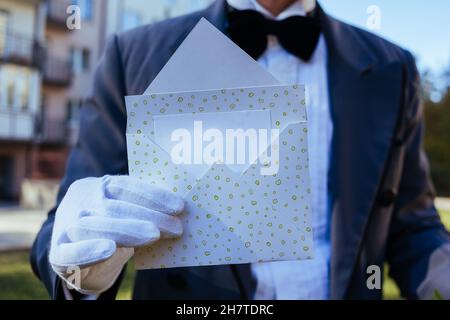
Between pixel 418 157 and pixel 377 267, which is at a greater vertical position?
pixel 418 157

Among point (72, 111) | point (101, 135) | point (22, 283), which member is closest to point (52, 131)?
point (72, 111)

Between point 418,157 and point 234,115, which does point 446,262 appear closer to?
point 418,157

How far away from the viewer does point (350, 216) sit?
1.01 metres

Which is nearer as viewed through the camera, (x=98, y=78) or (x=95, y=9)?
(x=98, y=78)

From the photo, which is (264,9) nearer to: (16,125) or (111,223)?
(111,223)

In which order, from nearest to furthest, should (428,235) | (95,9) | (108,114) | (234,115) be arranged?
(234,115), (108,114), (428,235), (95,9)

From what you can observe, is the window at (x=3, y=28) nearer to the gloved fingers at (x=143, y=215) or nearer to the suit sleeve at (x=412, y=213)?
the suit sleeve at (x=412, y=213)

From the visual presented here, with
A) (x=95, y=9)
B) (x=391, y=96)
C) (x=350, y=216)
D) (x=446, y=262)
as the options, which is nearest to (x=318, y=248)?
(x=350, y=216)

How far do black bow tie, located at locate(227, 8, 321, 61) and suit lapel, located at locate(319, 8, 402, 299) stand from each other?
73 millimetres

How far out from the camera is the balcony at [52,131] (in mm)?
13371

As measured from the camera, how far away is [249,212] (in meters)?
0.64

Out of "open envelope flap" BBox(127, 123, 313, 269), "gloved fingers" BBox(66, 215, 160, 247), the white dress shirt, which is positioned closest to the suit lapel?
the white dress shirt

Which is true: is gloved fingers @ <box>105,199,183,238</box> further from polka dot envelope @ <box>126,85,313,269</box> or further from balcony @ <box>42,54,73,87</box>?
balcony @ <box>42,54,73,87</box>

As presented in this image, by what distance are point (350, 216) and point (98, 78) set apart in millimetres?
566
